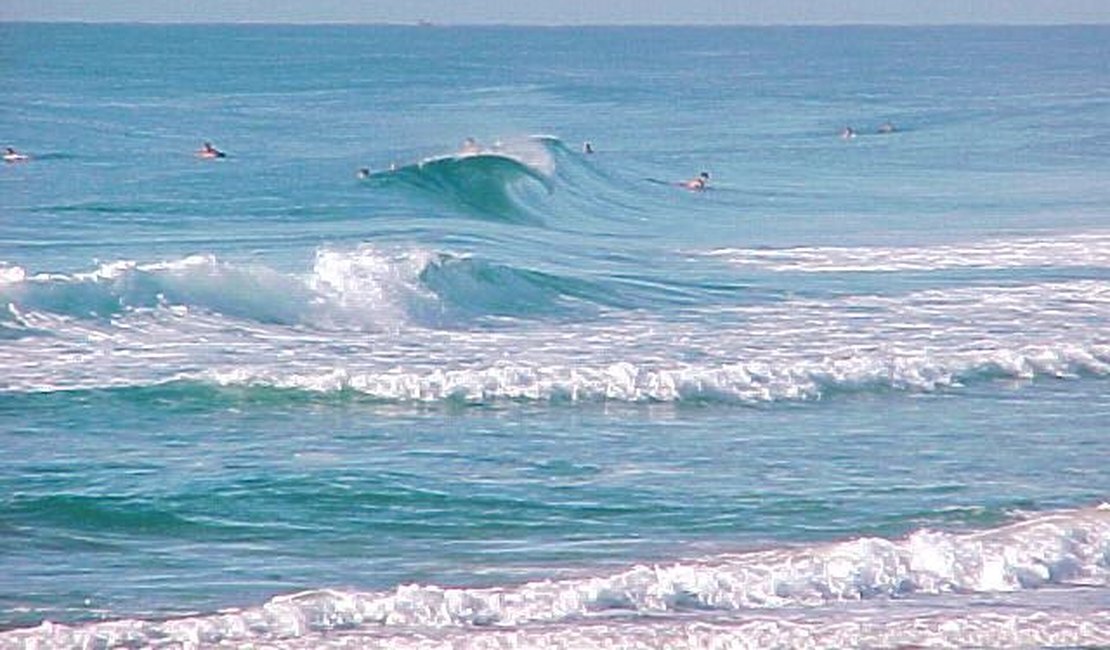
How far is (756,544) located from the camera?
36.1 ft

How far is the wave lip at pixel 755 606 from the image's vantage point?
930 centimetres

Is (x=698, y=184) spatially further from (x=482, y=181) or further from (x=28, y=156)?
(x=28, y=156)

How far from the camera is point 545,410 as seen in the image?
14734 mm

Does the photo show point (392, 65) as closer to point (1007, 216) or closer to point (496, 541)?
point (1007, 216)

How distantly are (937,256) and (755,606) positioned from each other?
1491cm

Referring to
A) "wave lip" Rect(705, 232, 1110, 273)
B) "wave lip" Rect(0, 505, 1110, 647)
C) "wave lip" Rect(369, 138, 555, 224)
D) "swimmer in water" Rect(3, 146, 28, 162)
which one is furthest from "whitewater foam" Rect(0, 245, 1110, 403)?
"swimmer in water" Rect(3, 146, 28, 162)

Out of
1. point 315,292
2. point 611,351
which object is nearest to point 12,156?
point 315,292

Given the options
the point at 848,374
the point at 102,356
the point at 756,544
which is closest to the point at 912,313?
the point at 848,374

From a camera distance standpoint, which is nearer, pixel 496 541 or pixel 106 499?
pixel 496 541

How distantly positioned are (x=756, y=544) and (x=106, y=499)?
3.63 m

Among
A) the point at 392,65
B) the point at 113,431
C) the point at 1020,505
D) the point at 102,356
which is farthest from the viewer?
the point at 392,65

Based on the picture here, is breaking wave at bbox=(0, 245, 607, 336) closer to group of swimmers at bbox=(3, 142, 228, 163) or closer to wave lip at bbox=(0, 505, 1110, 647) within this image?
wave lip at bbox=(0, 505, 1110, 647)

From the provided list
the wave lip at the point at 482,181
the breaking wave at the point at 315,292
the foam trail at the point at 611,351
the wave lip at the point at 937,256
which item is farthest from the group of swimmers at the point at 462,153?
the foam trail at the point at 611,351

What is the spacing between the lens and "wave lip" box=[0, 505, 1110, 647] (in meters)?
9.30
